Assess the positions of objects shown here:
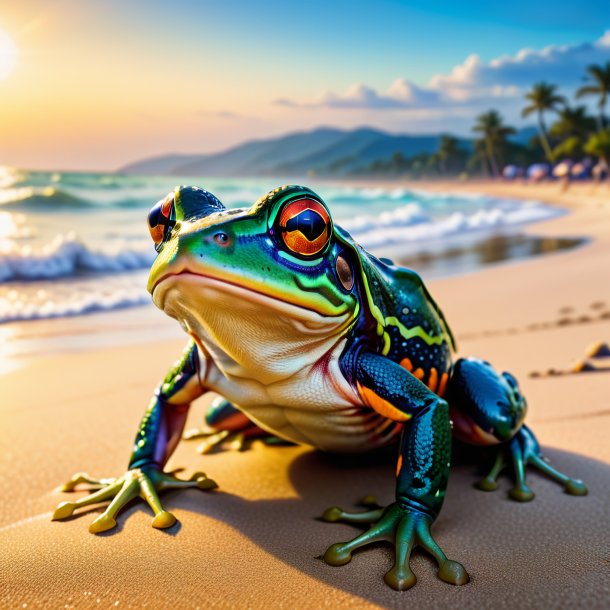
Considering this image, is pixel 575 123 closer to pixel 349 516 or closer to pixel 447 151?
pixel 447 151

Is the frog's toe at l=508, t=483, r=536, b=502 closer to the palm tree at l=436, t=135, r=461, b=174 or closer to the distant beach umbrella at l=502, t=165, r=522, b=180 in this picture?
the distant beach umbrella at l=502, t=165, r=522, b=180

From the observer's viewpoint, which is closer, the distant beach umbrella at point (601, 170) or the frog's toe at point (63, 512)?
the frog's toe at point (63, 512)

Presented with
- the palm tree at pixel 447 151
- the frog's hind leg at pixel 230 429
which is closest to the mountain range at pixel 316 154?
the palm tree at pixel 447 151

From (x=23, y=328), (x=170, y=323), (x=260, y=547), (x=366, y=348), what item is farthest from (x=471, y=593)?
(x=23, y=328)

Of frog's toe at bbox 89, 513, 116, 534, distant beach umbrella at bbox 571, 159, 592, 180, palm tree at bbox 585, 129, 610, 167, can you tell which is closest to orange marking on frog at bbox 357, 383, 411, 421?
frog's toe at bbox 89, 513, 116, 534

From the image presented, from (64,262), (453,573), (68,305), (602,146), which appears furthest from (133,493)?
(602,146)

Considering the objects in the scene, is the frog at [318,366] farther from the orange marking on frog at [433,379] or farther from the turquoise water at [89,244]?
the turquoise water at [89,244]

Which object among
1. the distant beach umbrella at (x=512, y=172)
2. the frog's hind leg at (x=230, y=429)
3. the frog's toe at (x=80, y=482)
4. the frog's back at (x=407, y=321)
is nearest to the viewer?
the frog's back at (x=407, y=321)
